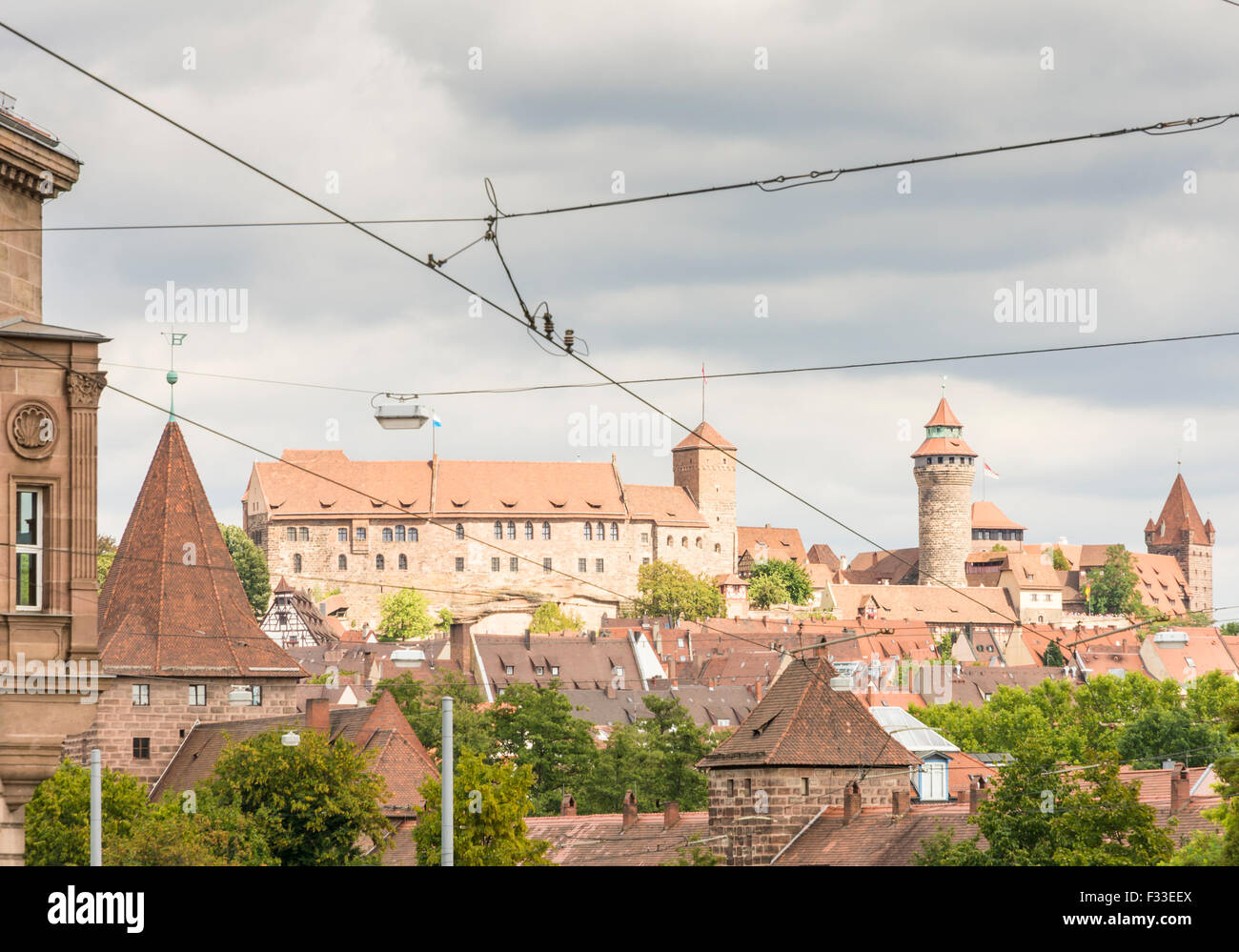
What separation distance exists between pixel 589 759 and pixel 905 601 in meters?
115

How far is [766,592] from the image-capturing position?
161 m

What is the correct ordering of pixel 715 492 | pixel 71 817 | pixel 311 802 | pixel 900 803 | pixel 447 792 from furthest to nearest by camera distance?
pixel 715 492 < pixel 900 803 < pixel 71 817 < pixel 311 802 < pixel 447 792

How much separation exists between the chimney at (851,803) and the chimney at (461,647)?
71241 mm

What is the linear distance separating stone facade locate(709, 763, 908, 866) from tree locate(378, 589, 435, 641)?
103 m

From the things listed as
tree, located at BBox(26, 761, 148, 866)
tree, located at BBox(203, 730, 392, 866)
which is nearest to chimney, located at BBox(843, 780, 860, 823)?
tree, located at BBox(203, 730, 392, 866)

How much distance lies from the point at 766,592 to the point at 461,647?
53801 mm

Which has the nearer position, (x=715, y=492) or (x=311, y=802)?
(x=311, y=802)

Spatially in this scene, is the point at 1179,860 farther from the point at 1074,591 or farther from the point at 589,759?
the point at 1074,591

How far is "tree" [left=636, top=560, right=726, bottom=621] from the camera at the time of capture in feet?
473

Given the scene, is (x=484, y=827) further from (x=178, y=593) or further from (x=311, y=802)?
(x=178, y=593)

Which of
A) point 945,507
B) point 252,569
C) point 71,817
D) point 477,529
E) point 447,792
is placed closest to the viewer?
point 447,792

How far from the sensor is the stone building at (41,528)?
13484mm

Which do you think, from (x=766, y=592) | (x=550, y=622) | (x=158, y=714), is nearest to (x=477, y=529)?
(x=550, y=622)

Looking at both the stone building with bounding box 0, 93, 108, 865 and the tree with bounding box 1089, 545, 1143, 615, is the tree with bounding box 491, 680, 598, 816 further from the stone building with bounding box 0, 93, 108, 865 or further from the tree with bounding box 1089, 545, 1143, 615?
the tree with bounding box 1089, 545, 1143, 615
